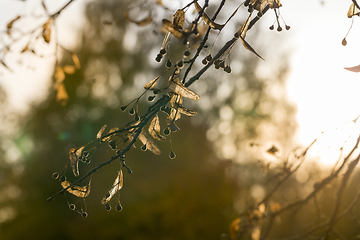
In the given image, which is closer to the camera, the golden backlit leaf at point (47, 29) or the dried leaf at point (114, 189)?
the dried leaf at point (114, 189)

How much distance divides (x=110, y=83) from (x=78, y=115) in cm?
153

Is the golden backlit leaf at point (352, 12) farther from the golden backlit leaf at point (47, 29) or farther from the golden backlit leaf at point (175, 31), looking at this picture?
the golden backlit leaf at point (47, 29)

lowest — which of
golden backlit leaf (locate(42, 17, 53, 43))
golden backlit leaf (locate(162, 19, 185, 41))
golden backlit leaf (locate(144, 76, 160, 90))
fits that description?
golden backlit leaf (locate(162, 19, 185, 41))

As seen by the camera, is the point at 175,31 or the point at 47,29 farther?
the point at 47,29

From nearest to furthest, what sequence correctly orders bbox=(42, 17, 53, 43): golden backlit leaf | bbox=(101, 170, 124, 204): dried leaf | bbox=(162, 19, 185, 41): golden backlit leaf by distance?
1. bbox=(162, 19, 185, 41): golden backlit leaf
2. bbox=(101, 170, 124, 204): dried leaf
3. bbox=(42, 17, 53, 43): golden backlit leaf

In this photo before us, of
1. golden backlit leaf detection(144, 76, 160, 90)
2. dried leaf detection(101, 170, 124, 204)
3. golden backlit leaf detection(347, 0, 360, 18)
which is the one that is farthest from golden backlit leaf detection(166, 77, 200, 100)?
golden backlit leaf detection(347, 0, 360, 18)

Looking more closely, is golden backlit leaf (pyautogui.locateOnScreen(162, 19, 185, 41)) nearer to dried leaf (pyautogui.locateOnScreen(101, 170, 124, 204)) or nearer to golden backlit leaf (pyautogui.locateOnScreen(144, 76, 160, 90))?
golden backlit leaf (pyautogui.locateOnScreen(144, 76, 160, 90))

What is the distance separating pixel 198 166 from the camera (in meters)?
7.70

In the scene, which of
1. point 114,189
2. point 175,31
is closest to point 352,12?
point 175,31

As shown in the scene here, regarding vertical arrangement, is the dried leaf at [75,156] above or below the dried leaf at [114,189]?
above

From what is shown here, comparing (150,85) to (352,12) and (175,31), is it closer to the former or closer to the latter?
(175,31)

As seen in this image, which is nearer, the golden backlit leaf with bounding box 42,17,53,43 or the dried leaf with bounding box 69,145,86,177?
the dried leaf with bounding box 69,145,86,177

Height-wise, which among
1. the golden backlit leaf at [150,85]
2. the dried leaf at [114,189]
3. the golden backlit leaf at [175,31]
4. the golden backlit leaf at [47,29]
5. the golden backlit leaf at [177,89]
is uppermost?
the golden backlit leaf at [47,29]

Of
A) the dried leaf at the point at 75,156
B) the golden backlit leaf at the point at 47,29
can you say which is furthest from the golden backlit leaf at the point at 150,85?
the golden backlit leaf at the point at 47,29
